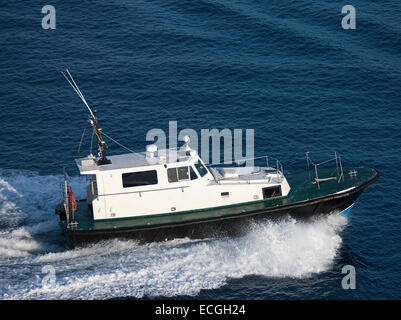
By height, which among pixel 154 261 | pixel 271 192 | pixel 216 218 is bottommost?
pixel 154 261

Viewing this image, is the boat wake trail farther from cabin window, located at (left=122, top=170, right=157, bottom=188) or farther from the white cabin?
cabin window, located at (left=122, top=170, right=157, bottom=188)

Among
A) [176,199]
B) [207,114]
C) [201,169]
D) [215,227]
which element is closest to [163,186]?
[176,199]

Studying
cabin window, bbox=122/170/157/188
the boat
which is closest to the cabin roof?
the boat

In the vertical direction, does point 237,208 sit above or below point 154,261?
above

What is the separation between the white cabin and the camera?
22344 millimetres

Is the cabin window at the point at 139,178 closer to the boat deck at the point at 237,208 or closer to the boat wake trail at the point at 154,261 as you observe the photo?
the boat deck at the point at 237,208

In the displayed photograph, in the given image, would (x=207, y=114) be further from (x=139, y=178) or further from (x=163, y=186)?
(x=139, y=178)

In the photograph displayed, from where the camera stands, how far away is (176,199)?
74.4 feet

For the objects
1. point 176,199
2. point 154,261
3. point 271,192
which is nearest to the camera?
point 154,261

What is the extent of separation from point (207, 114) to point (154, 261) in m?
11.9

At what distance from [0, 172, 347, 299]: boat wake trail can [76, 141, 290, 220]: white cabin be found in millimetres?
1222

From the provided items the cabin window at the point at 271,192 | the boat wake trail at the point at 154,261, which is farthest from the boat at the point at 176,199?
the boat wake trail at the point at 154,261

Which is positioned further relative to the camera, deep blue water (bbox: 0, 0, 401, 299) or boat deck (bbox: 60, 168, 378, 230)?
boat deck (bbox: 60, 168, 378, 230)
